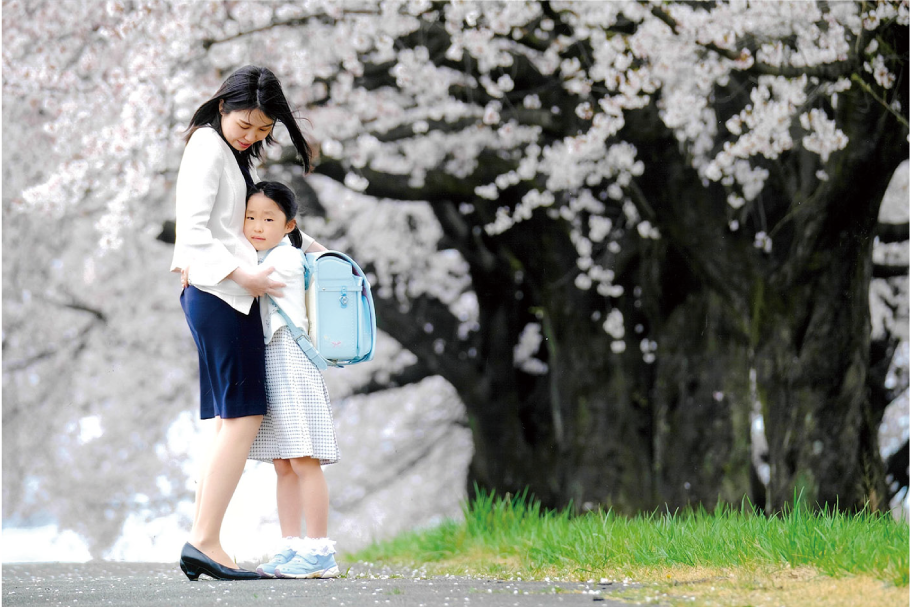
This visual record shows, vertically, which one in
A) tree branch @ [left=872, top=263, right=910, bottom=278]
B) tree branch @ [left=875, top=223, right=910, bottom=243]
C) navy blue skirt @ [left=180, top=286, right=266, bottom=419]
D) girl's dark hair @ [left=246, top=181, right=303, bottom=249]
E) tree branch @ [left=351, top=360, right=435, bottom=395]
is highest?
tree branch @ [left=875, top=223, right=910, bottom=243]

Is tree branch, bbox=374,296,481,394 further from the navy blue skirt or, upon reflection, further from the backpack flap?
the navy blue skirt

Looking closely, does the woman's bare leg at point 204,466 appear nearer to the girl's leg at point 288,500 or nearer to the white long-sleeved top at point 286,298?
the girl's leg at point 288,500

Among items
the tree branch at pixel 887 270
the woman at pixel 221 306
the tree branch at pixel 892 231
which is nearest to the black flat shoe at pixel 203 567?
the woman at pixel 221 306

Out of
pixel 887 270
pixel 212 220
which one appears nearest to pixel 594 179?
pixel 887 270

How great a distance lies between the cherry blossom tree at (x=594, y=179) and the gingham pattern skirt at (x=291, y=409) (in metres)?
2.91

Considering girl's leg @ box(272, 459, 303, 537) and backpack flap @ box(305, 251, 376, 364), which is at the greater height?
backpack flap @ box(305, 251, 376, 364)

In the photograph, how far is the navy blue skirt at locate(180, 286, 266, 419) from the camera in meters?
3.58

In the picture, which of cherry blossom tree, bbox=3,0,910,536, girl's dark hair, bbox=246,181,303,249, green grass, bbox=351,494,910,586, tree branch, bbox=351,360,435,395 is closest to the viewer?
green grass, bbox=351,494,910,586

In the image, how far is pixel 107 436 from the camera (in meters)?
11.8

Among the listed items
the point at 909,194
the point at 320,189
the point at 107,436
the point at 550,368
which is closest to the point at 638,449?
the point at 550,368

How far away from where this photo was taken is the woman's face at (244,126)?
12.3ft

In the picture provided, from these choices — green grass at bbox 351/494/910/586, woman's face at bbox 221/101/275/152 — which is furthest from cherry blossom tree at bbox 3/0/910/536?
woman's face at bbox 221/101/275/152

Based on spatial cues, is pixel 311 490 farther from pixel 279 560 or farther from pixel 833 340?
pixel 833 340

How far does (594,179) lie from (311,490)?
4.91 m
